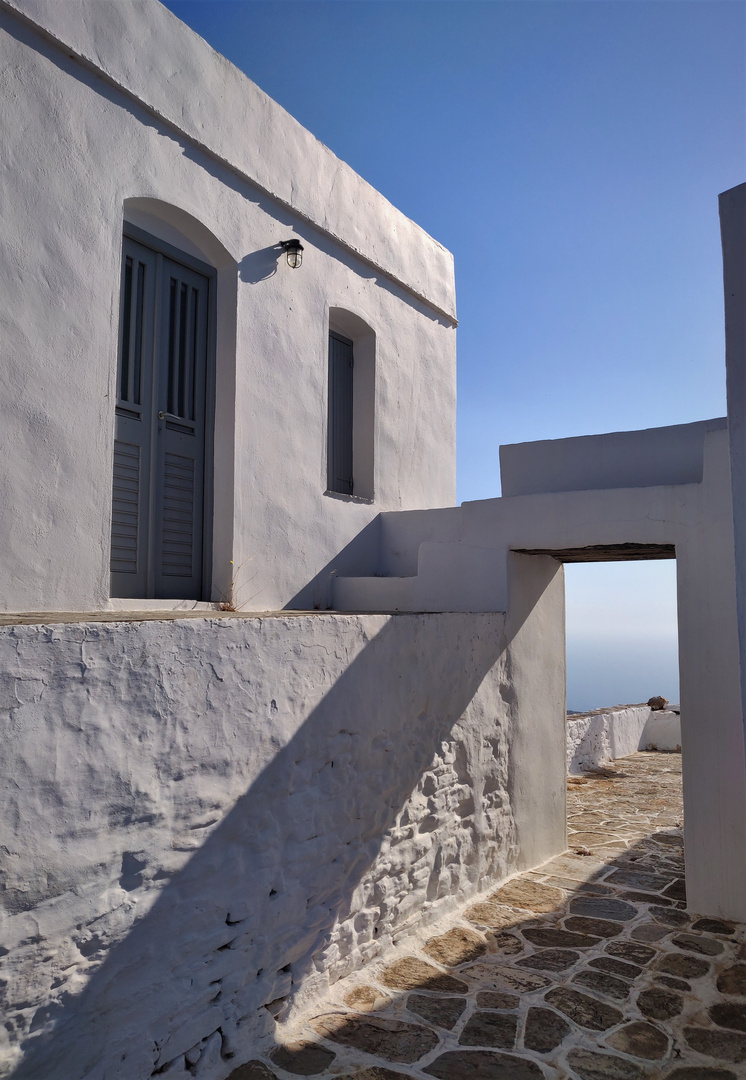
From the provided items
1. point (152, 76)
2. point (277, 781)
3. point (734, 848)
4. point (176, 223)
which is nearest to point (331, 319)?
point (176, 223)

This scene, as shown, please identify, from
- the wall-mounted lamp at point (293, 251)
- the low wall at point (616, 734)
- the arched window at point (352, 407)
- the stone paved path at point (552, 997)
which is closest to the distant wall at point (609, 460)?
the arched window at point (352, 407)

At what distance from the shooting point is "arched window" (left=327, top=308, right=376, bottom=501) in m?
7.84

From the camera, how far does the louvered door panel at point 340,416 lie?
7.80 metres

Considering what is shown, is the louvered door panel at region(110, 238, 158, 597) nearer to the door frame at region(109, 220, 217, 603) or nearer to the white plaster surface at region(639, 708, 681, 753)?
the door frame at region(109, 220, 217, 603)

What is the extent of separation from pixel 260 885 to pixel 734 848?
367 centimetres

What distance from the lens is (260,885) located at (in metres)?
3.78

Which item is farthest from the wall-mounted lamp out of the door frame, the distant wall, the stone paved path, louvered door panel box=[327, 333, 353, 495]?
the stone paved path

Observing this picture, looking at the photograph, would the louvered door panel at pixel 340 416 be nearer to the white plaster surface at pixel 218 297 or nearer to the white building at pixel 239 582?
the white building at pixel 239 582

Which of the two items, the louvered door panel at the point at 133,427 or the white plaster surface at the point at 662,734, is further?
the white plaster surface at the point at 662,734

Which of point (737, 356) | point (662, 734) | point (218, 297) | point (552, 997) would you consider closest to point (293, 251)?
point (218, 297)

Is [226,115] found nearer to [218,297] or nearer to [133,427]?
[218,297]

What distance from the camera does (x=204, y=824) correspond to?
11.4ft

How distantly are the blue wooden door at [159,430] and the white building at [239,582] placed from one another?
2 centimetres

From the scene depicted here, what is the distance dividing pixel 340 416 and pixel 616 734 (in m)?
7.51
